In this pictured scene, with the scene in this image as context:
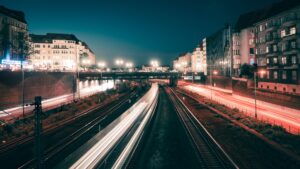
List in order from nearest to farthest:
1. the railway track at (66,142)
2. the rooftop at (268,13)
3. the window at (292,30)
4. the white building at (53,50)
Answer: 1. the railway track at (66,142)
2. the window at (292,30)
3. the rooftop at (268,13)
4. the white building at (53,50)

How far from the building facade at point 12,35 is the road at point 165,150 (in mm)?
68475

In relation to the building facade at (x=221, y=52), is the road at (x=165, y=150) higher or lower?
lower

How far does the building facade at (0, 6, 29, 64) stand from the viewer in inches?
3489

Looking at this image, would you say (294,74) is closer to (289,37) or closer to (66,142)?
(289,37)

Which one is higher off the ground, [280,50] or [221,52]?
[221,52]

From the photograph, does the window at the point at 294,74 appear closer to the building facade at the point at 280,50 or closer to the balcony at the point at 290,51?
the building facade at the point at 280,50

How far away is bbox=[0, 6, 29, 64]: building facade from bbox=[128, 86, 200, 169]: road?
68.5 meters

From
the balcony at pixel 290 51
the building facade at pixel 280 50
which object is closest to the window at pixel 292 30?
the building facade at pixel 280 50

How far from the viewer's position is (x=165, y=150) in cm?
2542

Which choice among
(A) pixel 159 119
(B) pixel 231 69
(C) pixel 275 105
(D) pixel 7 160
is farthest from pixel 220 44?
(D) pixel 7 160

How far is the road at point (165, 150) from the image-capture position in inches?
843

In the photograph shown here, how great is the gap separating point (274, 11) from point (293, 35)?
13168mm

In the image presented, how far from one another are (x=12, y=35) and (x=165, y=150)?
9530 cm

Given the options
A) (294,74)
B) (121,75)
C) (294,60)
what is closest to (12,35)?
(121,75)
